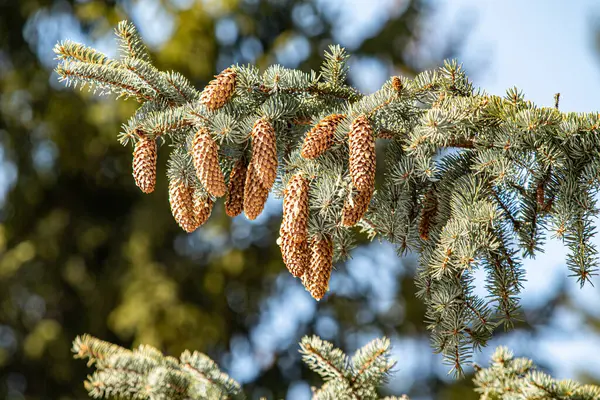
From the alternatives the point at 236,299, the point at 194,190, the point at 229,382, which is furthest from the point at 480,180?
the point at 236,299

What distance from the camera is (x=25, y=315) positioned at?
270 inches

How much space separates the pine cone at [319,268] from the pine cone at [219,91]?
0.35m

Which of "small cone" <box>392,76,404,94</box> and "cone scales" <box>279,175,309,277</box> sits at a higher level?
"small cone" <box>392,76,404,94</box>

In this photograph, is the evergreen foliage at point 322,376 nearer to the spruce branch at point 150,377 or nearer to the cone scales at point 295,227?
the spruce branch at point 150,377

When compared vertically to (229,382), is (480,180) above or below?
above

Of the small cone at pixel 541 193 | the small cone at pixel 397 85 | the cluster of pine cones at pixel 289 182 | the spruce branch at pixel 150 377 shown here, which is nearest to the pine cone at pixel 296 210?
the cluster of pine cones at pixel 289 182

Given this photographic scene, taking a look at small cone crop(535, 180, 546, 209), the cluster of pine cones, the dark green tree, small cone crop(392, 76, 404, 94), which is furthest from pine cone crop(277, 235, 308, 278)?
the dark green tree

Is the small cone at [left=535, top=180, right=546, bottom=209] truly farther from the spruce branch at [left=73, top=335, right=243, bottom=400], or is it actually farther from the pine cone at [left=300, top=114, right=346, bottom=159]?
the spruce branch at [left=73, top=335, right=243, bottom=400]

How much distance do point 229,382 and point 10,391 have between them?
5803mm

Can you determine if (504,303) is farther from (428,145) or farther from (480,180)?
(428,145)

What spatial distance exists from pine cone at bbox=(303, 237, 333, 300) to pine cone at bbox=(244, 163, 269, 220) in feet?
0.47

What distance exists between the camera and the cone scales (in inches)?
50.9

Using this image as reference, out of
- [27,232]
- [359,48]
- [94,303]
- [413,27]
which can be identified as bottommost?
[94,303]

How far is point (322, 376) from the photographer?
5.27ft
